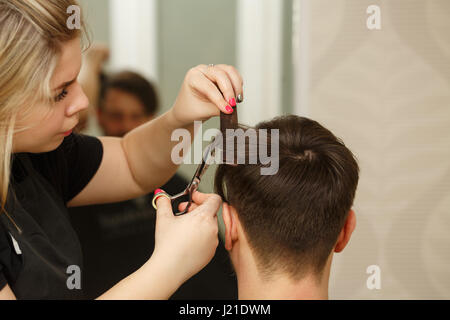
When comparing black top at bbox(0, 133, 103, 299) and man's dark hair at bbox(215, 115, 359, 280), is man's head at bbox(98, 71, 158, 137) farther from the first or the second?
man's dark hair at bbox(215, 115, 359, 280)

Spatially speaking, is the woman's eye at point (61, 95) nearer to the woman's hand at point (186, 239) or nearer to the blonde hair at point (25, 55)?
the blonde hair at point (25, 55)

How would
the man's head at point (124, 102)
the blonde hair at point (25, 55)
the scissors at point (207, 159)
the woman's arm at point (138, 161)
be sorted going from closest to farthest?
the blonde hair at point (25, 55)
the scissors at point (207, 159)
the woman's arm at point (138, 161)
the man's head at point (124, 102)

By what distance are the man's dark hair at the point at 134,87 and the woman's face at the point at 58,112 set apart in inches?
32.9

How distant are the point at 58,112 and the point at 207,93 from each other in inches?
10.3

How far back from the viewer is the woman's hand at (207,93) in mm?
765

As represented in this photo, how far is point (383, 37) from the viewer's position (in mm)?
1105

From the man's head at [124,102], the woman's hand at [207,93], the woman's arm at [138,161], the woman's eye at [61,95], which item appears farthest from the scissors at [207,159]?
the man's head at [124,102]

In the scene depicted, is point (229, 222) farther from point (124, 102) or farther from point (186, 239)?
point (124, 102)

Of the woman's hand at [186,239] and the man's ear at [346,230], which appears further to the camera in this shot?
the man's ear at [346,230]

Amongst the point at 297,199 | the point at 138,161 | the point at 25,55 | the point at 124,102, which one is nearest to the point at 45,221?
the point at 138,161

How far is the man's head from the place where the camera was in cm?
161

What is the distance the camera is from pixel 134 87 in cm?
162

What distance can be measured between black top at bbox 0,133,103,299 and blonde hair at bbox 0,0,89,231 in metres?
0.16

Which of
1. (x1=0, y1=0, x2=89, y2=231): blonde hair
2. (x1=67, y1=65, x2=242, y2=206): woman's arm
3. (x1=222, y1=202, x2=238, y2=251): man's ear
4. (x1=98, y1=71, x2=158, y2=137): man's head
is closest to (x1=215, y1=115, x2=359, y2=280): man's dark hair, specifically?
(x1=222, y1=202, x2=238, y2=251): man's ear
